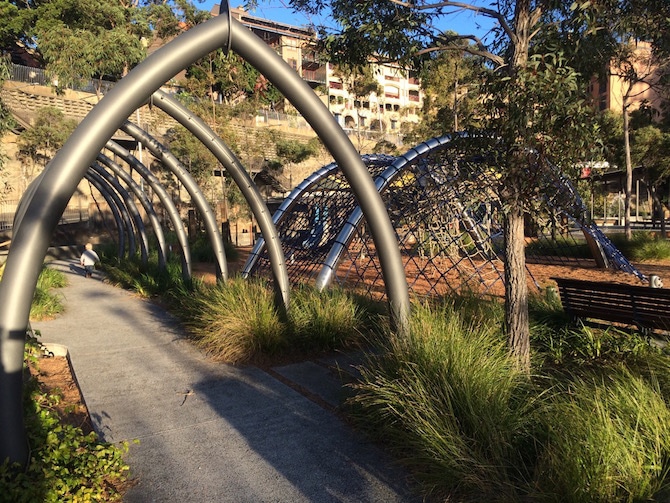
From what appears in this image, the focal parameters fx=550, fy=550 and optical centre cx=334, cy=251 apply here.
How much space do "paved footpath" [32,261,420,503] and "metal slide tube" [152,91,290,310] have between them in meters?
1.46

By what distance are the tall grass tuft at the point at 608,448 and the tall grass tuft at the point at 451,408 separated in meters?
0.30

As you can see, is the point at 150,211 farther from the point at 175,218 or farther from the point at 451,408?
the point at 451,408

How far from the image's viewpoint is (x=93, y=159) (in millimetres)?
4309

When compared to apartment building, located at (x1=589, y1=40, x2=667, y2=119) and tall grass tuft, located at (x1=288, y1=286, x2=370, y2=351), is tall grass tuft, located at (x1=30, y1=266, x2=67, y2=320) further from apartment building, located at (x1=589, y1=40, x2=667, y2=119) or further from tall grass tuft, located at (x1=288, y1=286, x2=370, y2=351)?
apartment building, located at (x1=589, y1=40, x2=667, y2=119)

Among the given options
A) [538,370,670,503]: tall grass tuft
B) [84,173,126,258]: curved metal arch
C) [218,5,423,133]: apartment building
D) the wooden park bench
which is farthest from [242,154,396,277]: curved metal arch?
[218,5,423,133]: apartment building

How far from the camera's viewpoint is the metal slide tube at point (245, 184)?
764 centimetres

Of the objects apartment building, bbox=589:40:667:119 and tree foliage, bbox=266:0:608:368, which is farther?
apartment building, bbox=589:40:667:119

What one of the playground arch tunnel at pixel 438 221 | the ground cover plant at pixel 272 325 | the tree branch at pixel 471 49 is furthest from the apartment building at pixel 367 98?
the tree branch at pixel 471 49

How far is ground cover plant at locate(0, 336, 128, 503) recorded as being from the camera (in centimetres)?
325

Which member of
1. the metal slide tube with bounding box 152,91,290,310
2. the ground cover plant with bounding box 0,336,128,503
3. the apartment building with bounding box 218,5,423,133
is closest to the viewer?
the ground cover plant with bounding box 0,336,128,503

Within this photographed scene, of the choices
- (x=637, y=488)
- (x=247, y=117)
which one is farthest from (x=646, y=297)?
(x=247, y=117)

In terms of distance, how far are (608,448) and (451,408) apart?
1096 mm

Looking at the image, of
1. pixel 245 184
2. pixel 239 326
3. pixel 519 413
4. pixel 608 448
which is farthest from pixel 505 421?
pixel 245 184

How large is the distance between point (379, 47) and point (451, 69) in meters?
21.8
